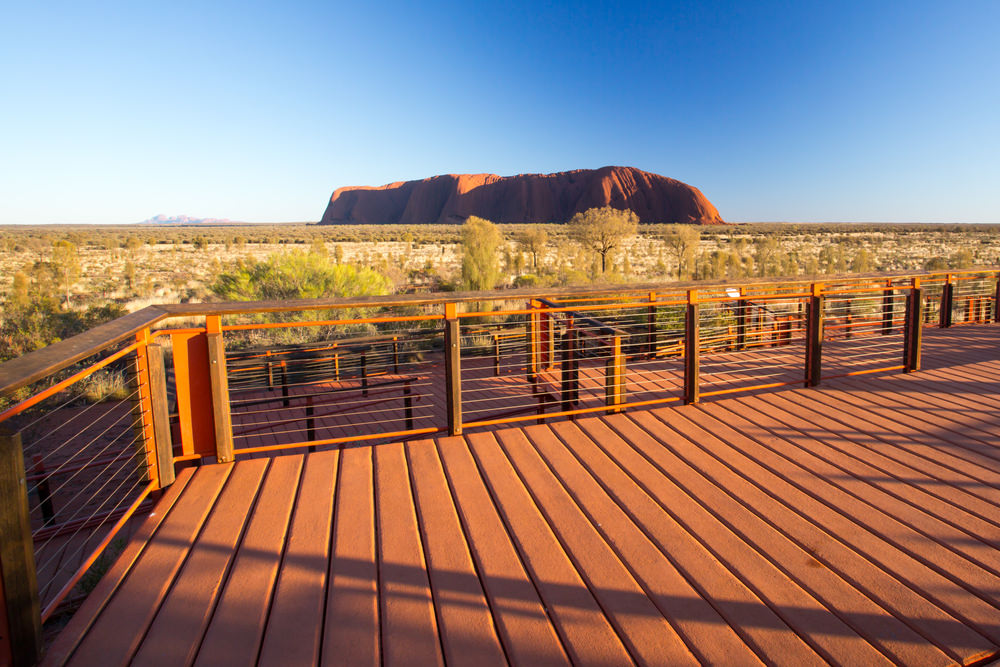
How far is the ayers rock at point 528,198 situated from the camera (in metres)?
89.1

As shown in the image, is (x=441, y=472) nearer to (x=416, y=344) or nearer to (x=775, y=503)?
(x=775, y=503)

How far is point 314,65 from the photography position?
2723 cm

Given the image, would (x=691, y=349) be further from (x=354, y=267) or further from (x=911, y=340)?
(x=354, y=267)

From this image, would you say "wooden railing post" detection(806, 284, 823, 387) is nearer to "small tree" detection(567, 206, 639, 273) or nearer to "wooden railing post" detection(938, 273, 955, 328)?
"wooden railing post" detection(938, 273, 955, 328)

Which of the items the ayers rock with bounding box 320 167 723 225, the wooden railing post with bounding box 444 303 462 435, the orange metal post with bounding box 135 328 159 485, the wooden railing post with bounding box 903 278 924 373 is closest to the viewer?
the orange metal post with bounding box 135 328 159 485

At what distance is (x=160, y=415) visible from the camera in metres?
2.59

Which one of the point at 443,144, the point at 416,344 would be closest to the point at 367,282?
the point at 416,344

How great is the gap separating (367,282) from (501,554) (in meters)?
12.4

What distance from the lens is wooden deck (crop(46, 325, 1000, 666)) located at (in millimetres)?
1559

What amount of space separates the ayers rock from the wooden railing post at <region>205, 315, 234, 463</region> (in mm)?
86396

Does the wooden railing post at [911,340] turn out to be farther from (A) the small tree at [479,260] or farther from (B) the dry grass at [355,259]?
(B) the dry grass at [355,259]

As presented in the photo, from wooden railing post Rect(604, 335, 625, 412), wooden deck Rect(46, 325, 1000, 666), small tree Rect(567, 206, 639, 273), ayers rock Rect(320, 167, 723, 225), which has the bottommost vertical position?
wooden deck Rect(46, 325, 1000, 666)

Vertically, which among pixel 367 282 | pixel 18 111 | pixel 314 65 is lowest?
pixel 367 282

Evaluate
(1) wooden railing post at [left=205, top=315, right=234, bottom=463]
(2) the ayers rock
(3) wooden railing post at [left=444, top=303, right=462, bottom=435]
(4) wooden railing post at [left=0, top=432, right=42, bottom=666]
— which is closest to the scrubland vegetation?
(3) wooden railing post at [left=444, top=303, right=462, bottom=435]
